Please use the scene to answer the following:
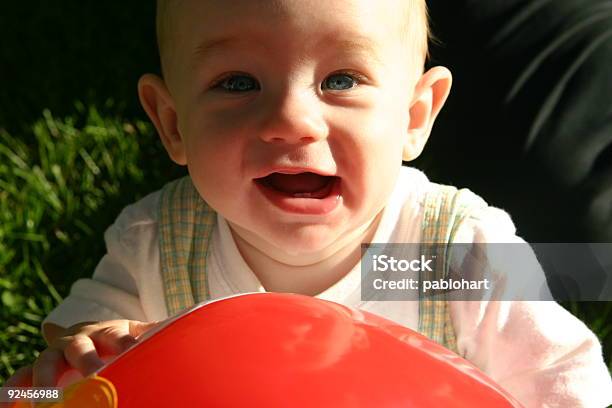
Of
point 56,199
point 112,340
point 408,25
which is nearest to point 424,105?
point 408,25

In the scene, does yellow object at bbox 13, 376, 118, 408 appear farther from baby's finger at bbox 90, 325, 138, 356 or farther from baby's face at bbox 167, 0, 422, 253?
baby's face at bbox 167, 0, 422, 253

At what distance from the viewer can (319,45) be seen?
1396 millimetres

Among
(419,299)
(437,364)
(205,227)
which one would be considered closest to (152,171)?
(205,227)

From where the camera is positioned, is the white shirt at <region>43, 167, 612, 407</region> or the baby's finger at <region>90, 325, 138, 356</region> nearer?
the baby's finger at <region>90, 325, 138, 356</region>

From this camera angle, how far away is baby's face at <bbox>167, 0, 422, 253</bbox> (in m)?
1.39

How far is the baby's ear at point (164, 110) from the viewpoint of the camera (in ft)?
5.43

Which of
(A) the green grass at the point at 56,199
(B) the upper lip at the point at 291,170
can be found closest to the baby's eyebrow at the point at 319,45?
(B) the upper lip at the point at 291,170

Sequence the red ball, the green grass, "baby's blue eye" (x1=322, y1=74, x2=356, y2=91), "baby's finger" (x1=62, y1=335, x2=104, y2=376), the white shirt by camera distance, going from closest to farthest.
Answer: the red ball → "baby's finger" (x1=62, y1=335, x2=104, y2=376) → "baby's blue eye" (x1=322, y1=74, x2=356, y2=91) → the white shirt → the green grass

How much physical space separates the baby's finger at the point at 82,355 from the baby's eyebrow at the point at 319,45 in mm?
450

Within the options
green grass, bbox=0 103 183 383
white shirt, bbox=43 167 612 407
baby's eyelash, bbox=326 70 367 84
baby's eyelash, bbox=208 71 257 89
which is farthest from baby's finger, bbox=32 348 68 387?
green grass, bbox=0 103 183 383

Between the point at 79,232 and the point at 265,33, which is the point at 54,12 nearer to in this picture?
the point at 79,232

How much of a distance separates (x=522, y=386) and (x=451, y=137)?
2.84ft

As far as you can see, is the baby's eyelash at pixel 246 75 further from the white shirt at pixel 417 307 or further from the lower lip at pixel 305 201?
the white shirt at pixel 417 307

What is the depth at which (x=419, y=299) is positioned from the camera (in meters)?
1.72
